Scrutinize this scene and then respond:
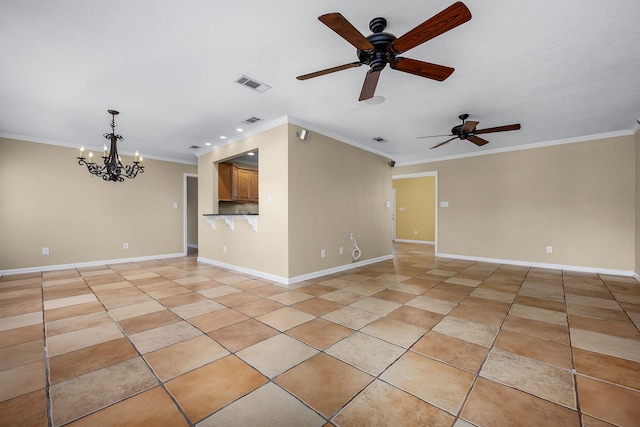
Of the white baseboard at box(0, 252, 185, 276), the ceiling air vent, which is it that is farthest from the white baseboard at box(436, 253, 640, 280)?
the white baseboard at box(0, 252, 185, 276)

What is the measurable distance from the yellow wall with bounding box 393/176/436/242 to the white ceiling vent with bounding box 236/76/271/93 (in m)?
8.14

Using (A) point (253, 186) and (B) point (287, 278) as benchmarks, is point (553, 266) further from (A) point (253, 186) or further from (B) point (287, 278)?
(A) point (253, 186)

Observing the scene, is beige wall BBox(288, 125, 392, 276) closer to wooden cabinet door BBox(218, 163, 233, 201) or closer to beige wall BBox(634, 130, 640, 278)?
wooden cabinet door BBox(218, 163, 233, 201)

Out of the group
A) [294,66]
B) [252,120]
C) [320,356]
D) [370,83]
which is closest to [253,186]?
[252,120]

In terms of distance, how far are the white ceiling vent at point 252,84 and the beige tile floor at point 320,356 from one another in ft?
8.64

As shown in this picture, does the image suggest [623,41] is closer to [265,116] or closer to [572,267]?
[265,116]

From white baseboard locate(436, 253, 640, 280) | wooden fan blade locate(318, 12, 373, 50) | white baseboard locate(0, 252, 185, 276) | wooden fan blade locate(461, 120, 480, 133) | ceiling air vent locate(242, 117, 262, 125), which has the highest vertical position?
ceiling air vent locate(242, 117, 262, 125)

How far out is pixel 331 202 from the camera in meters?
4.79

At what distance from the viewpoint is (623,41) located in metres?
2.24

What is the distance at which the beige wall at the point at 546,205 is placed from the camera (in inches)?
185

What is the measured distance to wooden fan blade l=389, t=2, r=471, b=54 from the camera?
1.51m

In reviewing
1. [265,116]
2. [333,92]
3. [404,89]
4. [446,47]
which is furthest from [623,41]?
[265,116]

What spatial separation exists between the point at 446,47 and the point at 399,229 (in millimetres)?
8677

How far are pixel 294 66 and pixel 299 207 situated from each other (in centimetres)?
211
